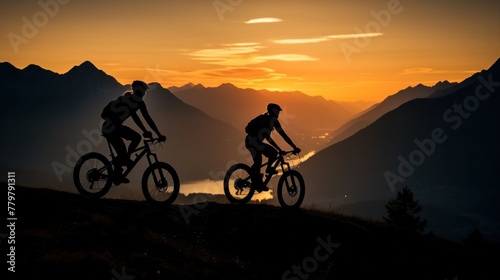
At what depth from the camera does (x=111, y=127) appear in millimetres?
14945

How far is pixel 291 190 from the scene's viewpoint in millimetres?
17391

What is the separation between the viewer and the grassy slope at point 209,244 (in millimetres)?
9734

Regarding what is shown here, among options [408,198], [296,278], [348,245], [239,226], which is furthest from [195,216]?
[408,198]

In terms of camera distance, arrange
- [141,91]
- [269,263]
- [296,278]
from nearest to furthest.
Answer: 1. [296,278]
2. [269,263]
3. [141,91]

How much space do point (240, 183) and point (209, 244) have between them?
4.10 m

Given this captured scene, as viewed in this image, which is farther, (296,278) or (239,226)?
(239,226)

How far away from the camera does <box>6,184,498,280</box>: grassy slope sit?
31.9 feet

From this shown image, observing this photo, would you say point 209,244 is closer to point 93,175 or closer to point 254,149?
point 254,149

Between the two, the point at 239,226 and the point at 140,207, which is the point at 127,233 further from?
the point at 239,226

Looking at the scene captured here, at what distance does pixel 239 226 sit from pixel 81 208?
5.06 meters

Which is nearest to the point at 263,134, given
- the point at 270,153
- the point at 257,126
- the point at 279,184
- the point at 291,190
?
the point at 257,126

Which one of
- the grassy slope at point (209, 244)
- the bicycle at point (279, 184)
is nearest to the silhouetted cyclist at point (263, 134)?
the bicycle at point (279, 184)

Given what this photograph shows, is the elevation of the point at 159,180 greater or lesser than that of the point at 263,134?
lesser

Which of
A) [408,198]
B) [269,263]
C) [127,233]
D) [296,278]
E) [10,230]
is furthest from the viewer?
[408,198]
